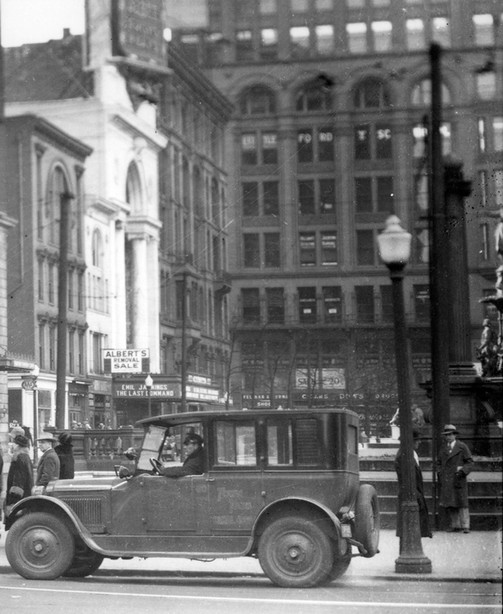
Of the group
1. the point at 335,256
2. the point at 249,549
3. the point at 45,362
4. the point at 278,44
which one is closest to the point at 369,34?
the point at 278,44

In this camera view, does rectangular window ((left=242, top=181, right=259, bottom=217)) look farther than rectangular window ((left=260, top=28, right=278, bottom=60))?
Yes

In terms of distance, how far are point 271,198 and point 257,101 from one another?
0.37 meters

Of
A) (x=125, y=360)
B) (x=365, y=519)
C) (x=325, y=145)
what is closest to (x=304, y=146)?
(x=325, y=145)

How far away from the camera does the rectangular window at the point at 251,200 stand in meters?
4.36

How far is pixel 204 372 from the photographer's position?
475 cm

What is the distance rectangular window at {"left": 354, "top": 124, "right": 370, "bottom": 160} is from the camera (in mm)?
4340

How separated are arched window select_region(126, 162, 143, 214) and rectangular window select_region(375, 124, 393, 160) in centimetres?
88

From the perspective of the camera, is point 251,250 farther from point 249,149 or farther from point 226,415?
point 226,415

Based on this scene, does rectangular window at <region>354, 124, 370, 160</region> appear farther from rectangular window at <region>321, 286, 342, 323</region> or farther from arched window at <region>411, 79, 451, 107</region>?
rectangular window at <region>321, 286, 342, 323</region>

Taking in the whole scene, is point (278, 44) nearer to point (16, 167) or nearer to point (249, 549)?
point (16, 167)

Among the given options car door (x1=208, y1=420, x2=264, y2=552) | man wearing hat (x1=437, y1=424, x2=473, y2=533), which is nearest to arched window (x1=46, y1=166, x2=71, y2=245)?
car door (x1=208, y1=420, x2=264, y2=552)

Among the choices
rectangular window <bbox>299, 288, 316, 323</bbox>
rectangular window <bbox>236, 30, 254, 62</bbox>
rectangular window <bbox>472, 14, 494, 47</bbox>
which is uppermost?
rectangular window <bbox>472, 14, 494, 47</bbox>

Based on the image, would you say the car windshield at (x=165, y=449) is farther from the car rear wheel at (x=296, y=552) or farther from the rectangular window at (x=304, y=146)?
the rectangular window at (x=304, y=146)

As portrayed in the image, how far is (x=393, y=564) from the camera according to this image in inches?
377
